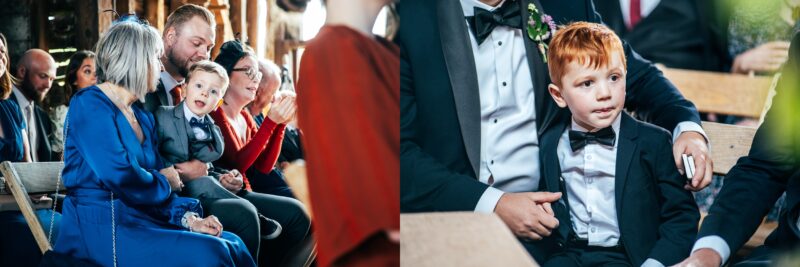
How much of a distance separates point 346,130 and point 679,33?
900 millimetres

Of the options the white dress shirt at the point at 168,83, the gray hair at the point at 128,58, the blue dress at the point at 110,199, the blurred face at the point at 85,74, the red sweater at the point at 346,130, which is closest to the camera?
the red sweater at the point at 346,130

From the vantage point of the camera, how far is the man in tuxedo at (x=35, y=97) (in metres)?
4.22

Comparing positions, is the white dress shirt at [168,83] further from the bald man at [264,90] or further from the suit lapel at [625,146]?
the suit lapel at [625,146]

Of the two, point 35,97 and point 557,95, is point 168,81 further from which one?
point 557,95

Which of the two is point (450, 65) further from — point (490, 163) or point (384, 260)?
point (384, 260)

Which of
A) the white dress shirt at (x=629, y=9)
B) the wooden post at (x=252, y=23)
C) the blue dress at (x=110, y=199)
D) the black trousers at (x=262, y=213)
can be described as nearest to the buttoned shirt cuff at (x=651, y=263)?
the white dress shirt at (x=629, y=9)

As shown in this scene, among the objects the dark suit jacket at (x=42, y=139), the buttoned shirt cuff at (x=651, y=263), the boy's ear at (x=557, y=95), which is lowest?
→ the dark suit jacket at (x=42, y=139)

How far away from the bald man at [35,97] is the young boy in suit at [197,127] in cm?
106

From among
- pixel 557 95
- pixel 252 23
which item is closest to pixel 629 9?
pixel 557 95

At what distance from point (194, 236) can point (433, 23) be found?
1.18 metres

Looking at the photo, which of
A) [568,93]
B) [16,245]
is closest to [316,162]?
[568,93]

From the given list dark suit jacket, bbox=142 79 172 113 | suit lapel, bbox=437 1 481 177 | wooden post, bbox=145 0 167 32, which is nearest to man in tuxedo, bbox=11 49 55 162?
wooden post, bbox=145 0 167 32

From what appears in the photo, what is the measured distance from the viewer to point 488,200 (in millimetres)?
2426

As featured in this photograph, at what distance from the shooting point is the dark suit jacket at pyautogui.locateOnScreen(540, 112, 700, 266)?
2422mm
